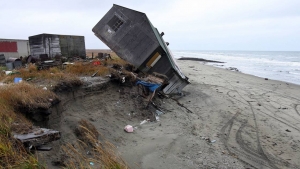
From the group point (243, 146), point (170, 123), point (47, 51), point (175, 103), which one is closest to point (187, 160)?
point (243, 146)

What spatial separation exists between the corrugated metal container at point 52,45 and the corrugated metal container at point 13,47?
2138 mm

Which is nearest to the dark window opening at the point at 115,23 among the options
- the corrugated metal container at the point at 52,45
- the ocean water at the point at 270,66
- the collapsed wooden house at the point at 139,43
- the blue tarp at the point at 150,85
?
the collapsed wooden house at the point at 139,43

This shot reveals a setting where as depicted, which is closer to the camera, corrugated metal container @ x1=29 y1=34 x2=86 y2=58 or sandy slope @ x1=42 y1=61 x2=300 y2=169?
sandy slope @ x1=42 y1=61 x2=300 y2=169

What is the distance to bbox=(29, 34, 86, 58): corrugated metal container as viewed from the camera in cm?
1652

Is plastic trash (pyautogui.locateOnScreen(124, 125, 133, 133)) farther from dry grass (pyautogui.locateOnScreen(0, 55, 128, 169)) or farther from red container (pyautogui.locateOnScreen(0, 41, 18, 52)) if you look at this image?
red container (pyautogui.locateOnScreen(0, 41, 18, 52))

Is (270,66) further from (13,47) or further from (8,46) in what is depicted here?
(8,46)

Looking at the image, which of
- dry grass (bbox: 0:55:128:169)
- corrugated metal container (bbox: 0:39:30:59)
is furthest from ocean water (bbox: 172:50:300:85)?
corrugated metal container (bbox: 0:39:30:59)

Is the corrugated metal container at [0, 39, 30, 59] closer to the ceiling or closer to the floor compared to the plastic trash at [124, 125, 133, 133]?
closer to the ceiling

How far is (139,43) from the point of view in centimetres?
1363

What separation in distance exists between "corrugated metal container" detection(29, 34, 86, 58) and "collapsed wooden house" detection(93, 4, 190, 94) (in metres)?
4.75

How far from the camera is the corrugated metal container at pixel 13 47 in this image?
57.9 ft

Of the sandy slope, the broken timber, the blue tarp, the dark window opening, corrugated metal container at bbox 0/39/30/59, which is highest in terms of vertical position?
the dark window opening

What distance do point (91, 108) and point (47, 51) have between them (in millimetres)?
10468

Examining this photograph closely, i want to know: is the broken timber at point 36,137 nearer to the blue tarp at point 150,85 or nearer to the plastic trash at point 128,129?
the plastic trash at point 128,129
